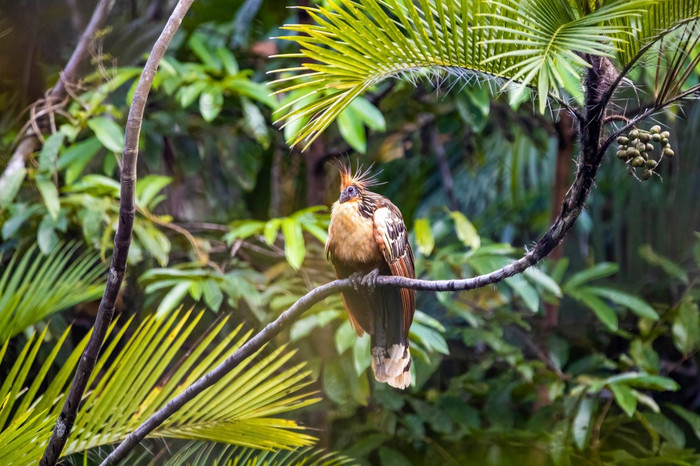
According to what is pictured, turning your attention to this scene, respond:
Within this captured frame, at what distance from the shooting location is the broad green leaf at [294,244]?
172cm

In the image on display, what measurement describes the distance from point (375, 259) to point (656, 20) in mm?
648

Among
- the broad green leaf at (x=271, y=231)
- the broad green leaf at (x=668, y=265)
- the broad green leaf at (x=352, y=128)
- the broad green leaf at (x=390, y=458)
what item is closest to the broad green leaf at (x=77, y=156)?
the broad green leaf at (x=271, y=231)

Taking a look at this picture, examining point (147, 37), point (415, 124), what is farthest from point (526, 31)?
point (415, 124)

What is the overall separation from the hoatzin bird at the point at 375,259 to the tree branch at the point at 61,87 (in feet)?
3.30

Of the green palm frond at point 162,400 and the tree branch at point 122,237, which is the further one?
the green palm frond at point 162,400

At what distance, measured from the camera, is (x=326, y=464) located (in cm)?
133

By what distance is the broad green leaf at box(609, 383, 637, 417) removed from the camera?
5.95ft

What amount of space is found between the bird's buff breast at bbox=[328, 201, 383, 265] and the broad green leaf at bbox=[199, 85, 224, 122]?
2.22 ft

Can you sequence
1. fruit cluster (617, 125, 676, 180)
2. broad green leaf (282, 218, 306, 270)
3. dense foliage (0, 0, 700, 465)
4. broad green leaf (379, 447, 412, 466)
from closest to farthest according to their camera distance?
fruit cluster (617, 125, 676, 180), dense foliage (0, 0, 700, 465), broad green leaf (282, 218, 306, 270), broad green leaf (379, 447, 412, 466)

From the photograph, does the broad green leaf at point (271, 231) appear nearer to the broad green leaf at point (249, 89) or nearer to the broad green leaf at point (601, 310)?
the broad green leaf at point (249, 89)

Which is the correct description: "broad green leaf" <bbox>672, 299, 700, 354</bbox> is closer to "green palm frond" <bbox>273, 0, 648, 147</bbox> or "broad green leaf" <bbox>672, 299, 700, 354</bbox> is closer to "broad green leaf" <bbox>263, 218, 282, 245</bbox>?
"broad green leaf" <bbox>263, 218, 282, 245</bbox>

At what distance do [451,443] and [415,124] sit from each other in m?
1.26

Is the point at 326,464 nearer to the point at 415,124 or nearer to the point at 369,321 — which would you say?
the point at 369,321

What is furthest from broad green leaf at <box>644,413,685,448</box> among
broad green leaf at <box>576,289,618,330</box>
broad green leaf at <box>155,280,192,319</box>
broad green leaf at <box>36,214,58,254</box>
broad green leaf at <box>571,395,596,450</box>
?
broad green leaf at <box>36,214,58,254</box>
